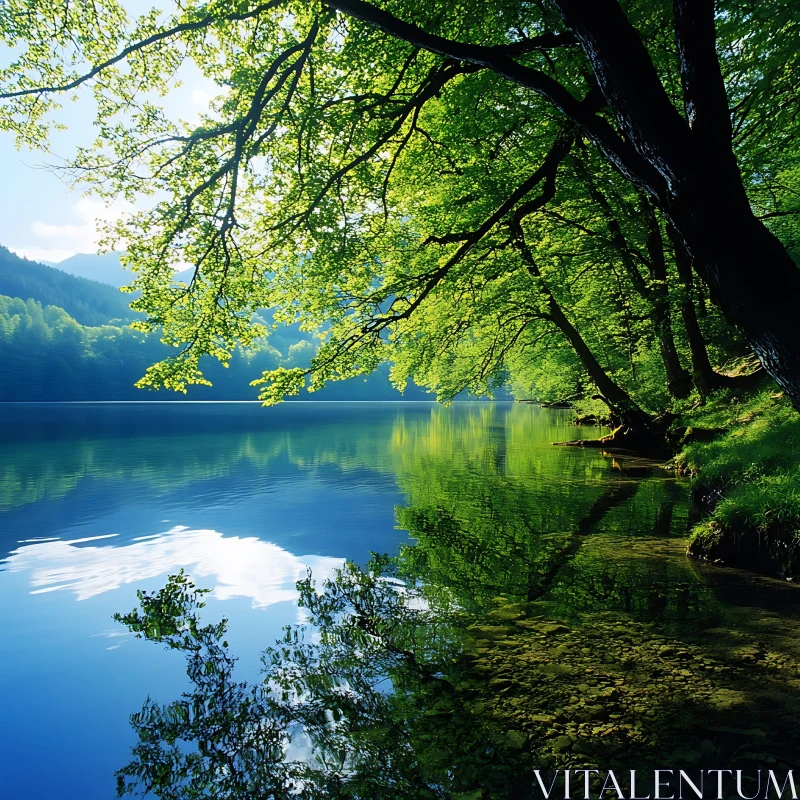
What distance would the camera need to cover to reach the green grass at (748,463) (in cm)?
848

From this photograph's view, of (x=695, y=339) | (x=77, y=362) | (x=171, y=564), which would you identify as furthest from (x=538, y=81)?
(x=77, y=362)

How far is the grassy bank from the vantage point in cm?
830

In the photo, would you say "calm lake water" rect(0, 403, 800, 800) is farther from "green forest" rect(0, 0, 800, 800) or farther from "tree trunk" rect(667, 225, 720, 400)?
"tree trunk" rect(667, 225, 720, 400)

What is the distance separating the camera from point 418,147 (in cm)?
1434

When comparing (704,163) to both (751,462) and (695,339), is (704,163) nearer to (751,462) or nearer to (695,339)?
(751,462)

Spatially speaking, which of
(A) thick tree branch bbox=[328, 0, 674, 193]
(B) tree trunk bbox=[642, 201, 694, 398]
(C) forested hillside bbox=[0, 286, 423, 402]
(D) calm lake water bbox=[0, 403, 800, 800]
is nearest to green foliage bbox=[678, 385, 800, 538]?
(D) calm lake water bbox=[0, 403, 800, 800]

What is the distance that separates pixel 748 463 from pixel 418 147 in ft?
37.8

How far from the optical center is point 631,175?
477 centimetres

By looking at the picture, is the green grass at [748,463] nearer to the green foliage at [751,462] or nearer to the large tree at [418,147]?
the green foliage at [751,462]

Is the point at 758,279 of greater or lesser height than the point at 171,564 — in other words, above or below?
above

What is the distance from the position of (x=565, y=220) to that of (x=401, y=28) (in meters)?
13.3

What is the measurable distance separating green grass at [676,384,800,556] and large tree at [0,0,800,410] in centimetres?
358

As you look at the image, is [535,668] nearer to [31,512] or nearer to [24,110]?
[24,110]

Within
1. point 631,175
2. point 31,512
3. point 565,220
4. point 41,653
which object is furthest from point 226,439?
point 631,175
